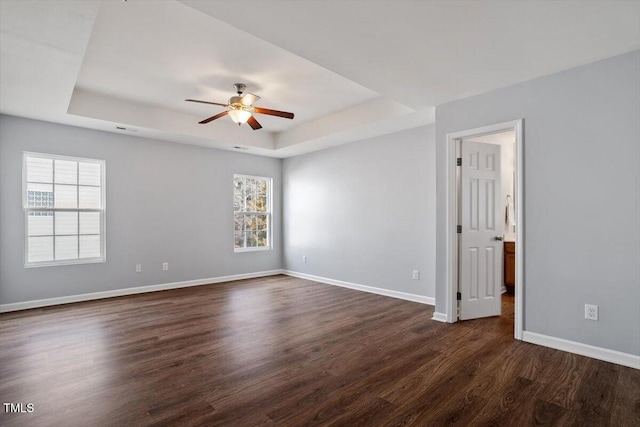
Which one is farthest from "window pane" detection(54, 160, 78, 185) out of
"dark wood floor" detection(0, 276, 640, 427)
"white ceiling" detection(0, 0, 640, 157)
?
"dark wood floor" detection(0, 276, 640, 427)

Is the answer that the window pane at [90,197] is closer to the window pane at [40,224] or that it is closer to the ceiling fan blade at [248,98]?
the window pane at [40,224]

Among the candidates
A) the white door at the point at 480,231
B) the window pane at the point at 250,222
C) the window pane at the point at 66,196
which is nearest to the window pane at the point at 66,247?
the window pane at the point at 66,196

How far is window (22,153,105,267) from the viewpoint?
4.53 meters

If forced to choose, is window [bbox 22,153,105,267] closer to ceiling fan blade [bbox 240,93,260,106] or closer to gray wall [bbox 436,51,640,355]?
ceiling fan blade [bbox 240,93,260,106]

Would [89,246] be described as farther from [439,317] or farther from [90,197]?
[439,317]

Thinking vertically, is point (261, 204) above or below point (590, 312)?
above

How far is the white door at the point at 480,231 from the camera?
3.89m

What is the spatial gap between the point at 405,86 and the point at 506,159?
3.21 meters

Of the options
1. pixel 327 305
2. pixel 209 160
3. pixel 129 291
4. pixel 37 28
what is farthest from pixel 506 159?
pixel 129 291

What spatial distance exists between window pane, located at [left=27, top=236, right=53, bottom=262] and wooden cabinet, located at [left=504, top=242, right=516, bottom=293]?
689 centimetres

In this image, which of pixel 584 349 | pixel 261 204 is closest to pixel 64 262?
pixel 261 204

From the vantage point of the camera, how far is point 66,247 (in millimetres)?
4785

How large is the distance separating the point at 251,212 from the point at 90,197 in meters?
2.81

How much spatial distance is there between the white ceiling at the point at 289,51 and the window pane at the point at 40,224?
4.49 ft
